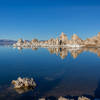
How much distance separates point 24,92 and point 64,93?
→ 473 cm

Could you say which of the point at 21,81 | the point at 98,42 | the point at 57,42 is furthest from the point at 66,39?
the point at 21,81

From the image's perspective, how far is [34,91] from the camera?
15.6m

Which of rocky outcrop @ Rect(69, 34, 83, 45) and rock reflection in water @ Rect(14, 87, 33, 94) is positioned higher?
rocky outcrop @ Rect(69, 34, 83, 45)

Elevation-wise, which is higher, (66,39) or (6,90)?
(66,39)

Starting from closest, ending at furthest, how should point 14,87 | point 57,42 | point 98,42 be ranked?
1. point 14,87
2. point 98,42
3. point 57,42

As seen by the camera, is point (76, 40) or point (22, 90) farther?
point (76, 40)

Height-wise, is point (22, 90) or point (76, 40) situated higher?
point (76, 40)

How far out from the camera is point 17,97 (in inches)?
549

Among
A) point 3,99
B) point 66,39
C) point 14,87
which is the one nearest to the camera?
point 3,99

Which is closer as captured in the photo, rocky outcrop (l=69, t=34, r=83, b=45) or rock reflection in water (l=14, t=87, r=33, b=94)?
rock reflection in water (l=14, t=87, r=33, b=94)

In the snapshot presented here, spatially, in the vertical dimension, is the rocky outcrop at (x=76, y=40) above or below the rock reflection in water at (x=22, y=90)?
above

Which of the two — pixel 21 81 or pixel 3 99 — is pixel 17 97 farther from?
pixel 21 81

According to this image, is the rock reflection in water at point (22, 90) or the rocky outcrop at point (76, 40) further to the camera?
the rocky outcrop at point (76, 40)

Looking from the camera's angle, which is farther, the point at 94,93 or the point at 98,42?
the point at 98,42
